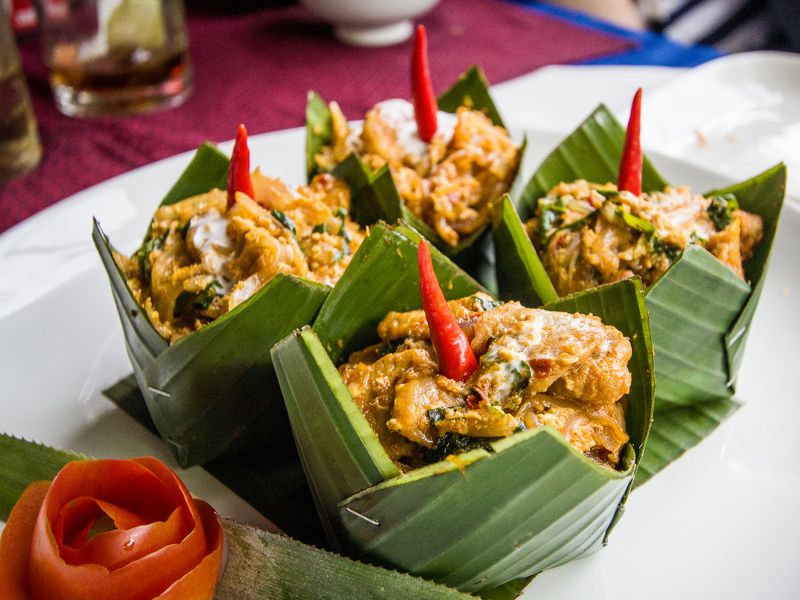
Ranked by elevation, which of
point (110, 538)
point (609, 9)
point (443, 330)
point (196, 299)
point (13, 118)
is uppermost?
point (443, 330)

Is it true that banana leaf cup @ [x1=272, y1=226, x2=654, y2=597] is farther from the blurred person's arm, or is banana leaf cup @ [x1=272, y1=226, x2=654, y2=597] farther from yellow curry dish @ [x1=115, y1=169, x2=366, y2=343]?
the blurred person's arm

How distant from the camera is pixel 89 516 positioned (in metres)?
1.40

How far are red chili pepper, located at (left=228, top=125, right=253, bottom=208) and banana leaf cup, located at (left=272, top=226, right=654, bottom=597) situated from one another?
0.35 m

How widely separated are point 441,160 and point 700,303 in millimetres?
726

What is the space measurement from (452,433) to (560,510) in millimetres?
204

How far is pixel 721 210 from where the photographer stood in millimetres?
1835

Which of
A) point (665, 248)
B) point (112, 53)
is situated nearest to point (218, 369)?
point (665, 248)

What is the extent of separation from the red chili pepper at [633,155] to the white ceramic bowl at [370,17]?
198cm

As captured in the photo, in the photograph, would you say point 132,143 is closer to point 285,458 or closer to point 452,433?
point 285,458

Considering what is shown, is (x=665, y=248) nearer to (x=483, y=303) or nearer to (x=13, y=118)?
(x=483, y=303)

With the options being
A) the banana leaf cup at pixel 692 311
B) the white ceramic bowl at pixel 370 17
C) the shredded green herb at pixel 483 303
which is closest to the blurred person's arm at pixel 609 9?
the white ceramic bowl at pixel 370 17

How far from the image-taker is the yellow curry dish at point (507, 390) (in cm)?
136

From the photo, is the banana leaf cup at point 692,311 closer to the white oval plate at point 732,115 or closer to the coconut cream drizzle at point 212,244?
the coconut cream drizzle at point 212,244

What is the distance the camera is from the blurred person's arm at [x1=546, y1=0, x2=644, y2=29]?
14.8 feet
